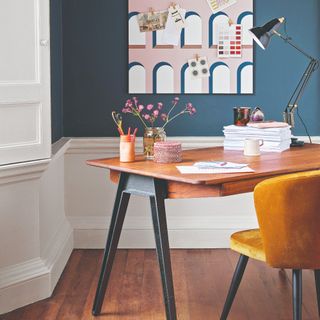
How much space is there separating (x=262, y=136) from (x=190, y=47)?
3.43 feet

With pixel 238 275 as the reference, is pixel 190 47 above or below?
above

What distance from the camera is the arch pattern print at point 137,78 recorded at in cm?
488

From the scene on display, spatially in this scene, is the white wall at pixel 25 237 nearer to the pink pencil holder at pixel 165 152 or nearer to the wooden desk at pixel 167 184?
the wooden desk at pixel 167 184

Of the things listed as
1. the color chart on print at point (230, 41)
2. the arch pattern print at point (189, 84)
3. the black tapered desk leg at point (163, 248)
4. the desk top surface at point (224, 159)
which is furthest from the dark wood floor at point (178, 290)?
the color chart on print at point (230, 41)

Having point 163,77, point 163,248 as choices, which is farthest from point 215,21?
point 163,248

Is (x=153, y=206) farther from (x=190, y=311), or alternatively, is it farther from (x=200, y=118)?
(x=200, y=118)

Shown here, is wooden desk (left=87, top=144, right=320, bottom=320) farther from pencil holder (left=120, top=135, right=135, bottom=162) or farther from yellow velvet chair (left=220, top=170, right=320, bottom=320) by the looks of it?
yellow velvet chair (left=220, top=170, right=320, bottom=320)

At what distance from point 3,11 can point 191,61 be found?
167cm

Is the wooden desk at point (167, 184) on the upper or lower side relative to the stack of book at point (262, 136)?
lower

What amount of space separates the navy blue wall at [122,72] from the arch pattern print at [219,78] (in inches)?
2.6

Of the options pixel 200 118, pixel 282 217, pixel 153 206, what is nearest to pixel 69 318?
pixel 153 206

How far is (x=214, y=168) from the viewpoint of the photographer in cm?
334

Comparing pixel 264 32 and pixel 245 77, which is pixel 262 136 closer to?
pixel 264 32

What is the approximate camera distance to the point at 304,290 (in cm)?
405
